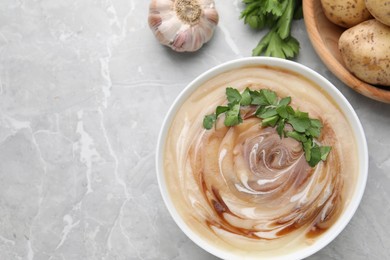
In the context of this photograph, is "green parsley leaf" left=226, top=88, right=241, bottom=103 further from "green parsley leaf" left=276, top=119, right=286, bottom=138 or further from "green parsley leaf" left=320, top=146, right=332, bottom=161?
"green parsley leaf" left=320, top=146, right=332, bottom=161

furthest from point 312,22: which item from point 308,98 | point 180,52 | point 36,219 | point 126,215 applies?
point 36,219

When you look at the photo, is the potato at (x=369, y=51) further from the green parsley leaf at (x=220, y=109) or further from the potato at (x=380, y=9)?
the green parsley leaf at (x=220, y=109)

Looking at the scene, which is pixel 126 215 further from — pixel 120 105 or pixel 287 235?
pixel 287 235

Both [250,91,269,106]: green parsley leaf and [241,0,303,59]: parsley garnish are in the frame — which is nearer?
[250,91,269,106]: green parsley leaf

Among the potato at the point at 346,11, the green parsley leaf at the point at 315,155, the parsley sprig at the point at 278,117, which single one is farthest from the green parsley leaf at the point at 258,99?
the potato at the point at 346,11

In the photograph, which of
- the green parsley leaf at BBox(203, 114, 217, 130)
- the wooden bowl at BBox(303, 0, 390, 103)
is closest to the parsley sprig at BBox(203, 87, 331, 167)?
the green parsley leaf at BBox(203, 114, 217, 130)

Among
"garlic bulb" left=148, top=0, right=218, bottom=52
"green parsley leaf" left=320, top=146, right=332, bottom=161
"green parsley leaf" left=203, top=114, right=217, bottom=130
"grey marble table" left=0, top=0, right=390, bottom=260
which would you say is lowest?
"grey marble table" left=0, top=0, right=390, bottom=260

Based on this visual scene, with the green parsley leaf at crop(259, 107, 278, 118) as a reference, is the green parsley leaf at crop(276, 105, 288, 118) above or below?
above
